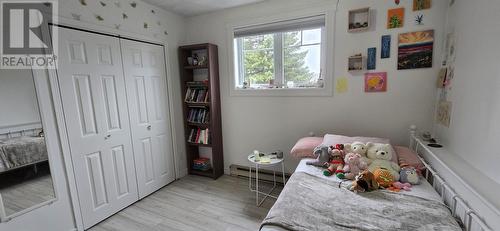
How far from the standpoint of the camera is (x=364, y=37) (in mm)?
2225

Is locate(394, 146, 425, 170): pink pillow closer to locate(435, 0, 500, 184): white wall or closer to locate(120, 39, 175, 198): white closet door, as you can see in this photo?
locate(435, 0, 500, 184): white wall

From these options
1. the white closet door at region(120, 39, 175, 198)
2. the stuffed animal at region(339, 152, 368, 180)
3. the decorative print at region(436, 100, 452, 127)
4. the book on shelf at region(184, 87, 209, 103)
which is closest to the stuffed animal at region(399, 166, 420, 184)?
the stuffed animal at region(339, 152, 368, 180)

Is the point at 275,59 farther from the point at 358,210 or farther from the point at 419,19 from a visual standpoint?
the point at 358,210

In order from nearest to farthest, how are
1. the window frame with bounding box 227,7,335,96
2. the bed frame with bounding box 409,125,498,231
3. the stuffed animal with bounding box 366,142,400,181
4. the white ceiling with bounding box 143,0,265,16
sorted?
the bed frame with bounding box 409,125,498,231, the stuffed animal with bounding box 366,142,400,181, the window frame with bounding box 227,7,335,96, the white ceiling with bounding box 143,0,265,16

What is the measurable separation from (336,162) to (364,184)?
405 millimetres

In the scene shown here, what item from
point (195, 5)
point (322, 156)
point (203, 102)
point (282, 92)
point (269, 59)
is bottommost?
point (322, 156)

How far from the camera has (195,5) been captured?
2.70 m

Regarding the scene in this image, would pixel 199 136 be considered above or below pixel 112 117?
below

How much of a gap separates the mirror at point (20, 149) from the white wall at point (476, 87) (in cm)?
312

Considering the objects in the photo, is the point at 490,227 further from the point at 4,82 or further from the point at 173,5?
the point at 173,5

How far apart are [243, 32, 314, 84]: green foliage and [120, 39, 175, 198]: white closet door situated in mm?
1173

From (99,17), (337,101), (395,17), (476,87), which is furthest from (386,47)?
(99,17)

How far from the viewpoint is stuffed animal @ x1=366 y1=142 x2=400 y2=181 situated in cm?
173

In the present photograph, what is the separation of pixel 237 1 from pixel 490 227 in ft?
9.24
